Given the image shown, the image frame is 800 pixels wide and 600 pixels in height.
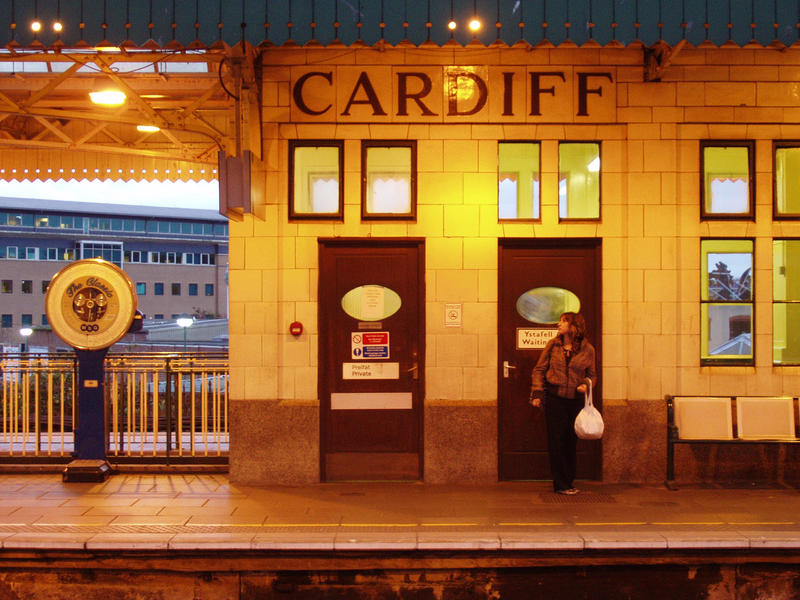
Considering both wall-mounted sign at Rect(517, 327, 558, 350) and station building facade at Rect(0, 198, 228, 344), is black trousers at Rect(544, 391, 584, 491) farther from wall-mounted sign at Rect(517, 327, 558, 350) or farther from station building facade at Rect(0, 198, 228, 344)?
station building facade at Rect(0, 198, 228, 344)

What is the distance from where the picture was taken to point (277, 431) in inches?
288

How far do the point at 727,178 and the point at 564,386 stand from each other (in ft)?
9.44

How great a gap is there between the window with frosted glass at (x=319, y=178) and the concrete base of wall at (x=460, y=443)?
2388 millimetres

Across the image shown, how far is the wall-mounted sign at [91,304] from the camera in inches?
285

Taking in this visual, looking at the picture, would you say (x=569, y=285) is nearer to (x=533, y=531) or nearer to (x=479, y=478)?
(x=479, y=478)

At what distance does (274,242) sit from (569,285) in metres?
3.13

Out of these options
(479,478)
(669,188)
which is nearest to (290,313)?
(479,478)

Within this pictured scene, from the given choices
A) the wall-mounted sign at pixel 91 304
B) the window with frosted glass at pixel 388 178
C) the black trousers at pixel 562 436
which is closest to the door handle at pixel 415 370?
the black trousers at pixel 562 436

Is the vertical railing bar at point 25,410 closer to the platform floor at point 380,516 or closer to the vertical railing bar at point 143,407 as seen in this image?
the platform floor at point 380,516

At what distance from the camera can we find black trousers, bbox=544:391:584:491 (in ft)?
22.7

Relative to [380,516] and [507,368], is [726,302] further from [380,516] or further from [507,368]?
[380,516]

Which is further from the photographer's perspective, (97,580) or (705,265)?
(705,265)

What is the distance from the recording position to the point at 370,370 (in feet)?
24.5

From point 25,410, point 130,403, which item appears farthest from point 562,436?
point 25,410
